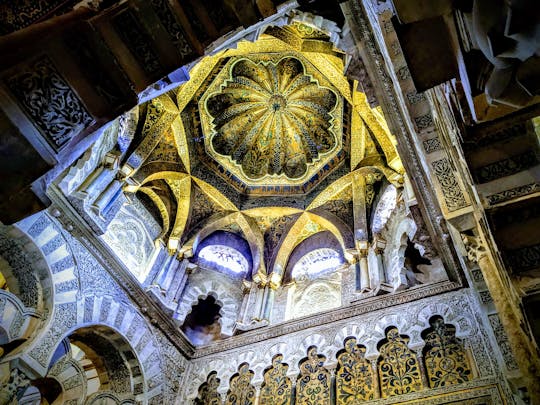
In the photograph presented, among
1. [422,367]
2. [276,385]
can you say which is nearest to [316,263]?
[276,385]

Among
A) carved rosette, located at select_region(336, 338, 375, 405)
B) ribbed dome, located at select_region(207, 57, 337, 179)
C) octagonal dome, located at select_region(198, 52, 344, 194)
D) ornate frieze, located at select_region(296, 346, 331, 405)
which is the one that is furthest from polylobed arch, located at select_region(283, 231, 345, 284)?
carved rosette, located at select_region(336, 338, 375, 405)

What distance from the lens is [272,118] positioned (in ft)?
39.5

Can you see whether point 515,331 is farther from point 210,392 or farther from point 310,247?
point 310,247

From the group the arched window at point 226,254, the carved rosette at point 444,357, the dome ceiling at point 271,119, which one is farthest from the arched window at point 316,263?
the carved rosette at point 444,357

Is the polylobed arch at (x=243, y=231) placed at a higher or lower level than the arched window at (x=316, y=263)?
higher

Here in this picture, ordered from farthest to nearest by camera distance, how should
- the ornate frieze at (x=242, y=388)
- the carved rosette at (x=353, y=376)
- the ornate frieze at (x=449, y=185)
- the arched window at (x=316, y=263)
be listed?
the arched window at (x=316, y=263) < the ornate frieze at (x=242, y=388) < the carved rosette at (x=353, y=376) < the ornate frieze at (x=449, y=185)

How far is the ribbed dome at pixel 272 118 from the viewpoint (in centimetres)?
1094

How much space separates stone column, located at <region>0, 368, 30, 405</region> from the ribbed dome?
6.87 metres

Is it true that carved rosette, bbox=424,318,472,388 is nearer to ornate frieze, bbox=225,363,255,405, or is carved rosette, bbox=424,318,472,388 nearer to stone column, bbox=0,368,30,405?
ornate frieze, bbox=225,363,255,405

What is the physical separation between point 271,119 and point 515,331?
30.2 feet

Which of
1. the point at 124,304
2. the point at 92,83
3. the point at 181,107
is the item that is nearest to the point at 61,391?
the point at 124,304

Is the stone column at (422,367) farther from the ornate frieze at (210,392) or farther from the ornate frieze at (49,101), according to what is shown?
the ornate frieze at (49,101)

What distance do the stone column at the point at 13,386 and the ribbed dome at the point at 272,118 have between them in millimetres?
6871

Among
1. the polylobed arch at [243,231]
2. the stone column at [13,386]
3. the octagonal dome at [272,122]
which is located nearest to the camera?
the stone column at [13,386]
